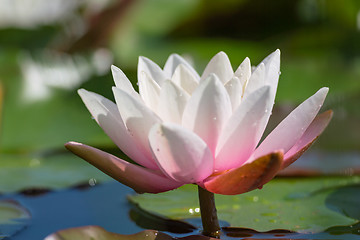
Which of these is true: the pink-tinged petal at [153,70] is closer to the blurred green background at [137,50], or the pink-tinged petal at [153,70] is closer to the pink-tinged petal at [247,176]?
the pink-tinged petal at [247,176]

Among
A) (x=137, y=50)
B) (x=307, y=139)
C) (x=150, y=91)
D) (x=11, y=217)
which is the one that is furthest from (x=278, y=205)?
(x=137, y=50)

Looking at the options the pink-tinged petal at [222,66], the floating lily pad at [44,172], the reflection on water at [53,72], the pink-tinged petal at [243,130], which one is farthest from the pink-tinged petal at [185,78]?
the reflection on water at [53,72]

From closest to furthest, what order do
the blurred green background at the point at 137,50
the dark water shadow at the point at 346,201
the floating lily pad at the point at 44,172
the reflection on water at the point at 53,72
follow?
the dark water shadow at the point at 346,201
the floating lily pad at the point at 44,172
the blurred green background at the point at 137,50
the reflection on water at the point at 53,72

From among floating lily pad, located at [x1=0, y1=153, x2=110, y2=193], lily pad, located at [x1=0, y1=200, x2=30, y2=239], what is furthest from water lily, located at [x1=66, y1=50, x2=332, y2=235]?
floating lily pad, located at [x1=0, y1=153, x2=110, y2=193]

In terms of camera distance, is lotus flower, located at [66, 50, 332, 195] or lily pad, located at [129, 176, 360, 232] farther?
lily pad, located at [129, 176, 360, 232]

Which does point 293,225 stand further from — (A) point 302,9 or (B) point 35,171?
(A) point 302,9

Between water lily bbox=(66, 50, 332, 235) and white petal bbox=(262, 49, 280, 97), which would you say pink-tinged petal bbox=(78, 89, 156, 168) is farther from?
white petal bbox=(262, 49, 280, 97)

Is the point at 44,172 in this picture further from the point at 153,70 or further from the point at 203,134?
the point at 203,134
